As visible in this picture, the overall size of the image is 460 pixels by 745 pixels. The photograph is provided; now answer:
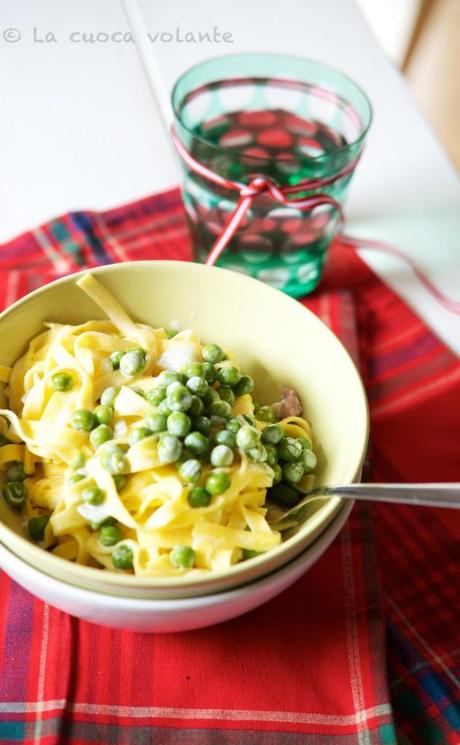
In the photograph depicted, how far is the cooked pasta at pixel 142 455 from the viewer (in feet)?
3.43

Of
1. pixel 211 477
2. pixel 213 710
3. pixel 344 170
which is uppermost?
pixel 344 170

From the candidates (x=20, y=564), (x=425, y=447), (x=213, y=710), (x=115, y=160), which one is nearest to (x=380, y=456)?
(x=425, y=447)

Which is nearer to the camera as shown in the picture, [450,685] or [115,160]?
[450,685]

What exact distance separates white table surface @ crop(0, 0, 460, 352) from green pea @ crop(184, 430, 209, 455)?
0.82 metres

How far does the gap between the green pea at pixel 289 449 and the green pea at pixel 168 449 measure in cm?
18

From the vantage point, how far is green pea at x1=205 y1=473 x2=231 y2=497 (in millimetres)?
1039

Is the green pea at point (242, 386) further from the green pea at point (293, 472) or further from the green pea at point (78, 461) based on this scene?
the green pea at point (78, 461)

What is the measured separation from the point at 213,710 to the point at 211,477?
37cm

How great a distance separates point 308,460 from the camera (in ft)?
3.79

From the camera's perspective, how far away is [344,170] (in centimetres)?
155

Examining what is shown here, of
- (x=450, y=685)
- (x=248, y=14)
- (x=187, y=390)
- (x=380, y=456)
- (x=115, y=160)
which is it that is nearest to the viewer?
(x=187, y=390)

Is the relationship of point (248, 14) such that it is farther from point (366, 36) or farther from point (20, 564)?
point (20, 564)
